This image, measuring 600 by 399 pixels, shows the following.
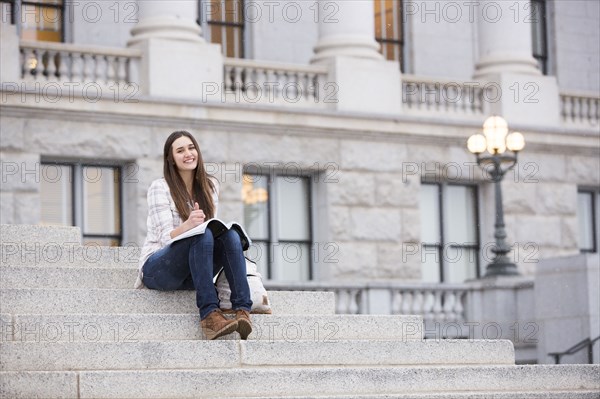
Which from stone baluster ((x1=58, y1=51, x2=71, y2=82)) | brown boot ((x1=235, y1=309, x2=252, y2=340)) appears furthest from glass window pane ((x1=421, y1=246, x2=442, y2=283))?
brown boot ((x1=235, y1=309, x2=252, y2=340))

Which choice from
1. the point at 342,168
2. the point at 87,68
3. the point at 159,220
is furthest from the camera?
the point at 342,168

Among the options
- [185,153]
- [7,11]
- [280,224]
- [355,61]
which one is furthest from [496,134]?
[185,153]

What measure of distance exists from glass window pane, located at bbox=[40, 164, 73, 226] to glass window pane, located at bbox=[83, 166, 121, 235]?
31 centimetres

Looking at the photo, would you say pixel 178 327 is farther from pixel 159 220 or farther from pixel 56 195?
pixel 56 195

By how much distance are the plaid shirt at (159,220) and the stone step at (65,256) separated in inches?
45.2

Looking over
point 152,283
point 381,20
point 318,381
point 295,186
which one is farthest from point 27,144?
point 318,381

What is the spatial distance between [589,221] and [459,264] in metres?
3.02

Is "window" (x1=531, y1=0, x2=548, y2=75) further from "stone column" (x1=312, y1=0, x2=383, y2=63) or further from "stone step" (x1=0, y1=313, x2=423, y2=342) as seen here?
"stone step" (x1=0, y1=313, x2=423, y2=342)

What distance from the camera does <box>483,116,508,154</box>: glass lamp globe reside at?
81.6 ft

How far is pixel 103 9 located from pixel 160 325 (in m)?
14.8

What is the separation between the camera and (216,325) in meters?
12.4

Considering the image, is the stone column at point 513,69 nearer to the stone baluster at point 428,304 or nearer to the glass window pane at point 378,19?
the glass window pane at point 378,19

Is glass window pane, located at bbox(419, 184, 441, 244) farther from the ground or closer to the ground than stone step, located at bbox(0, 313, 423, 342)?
farther from the ground

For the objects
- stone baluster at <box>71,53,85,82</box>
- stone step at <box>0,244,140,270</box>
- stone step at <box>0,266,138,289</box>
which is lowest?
stone step at <box>0,266,138,289</box>
